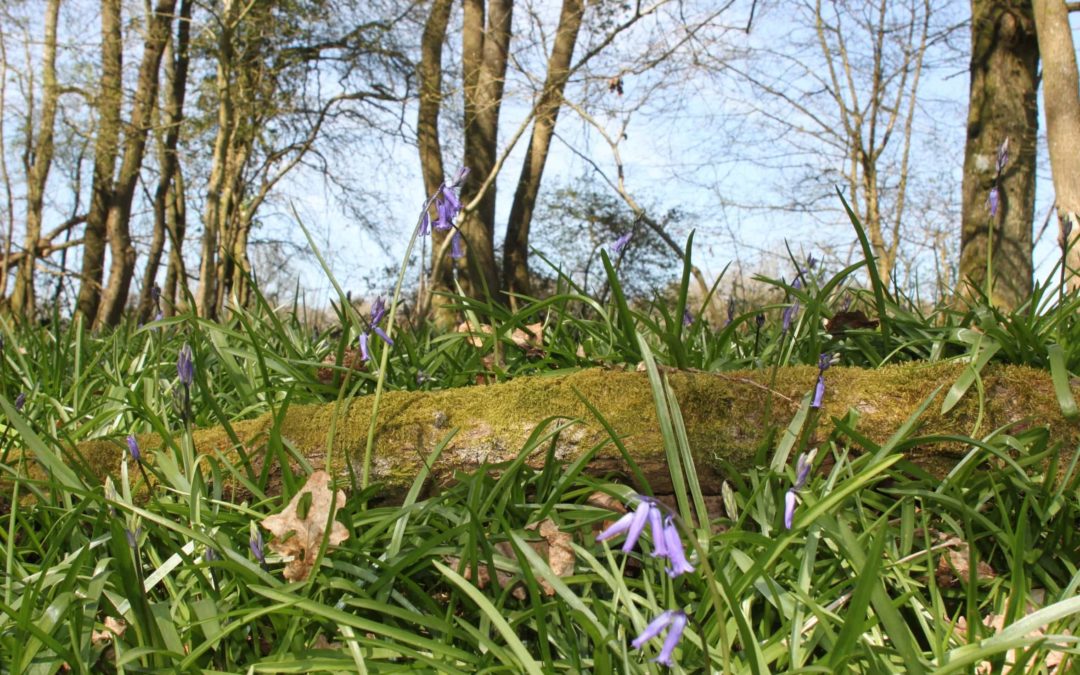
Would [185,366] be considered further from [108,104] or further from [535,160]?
[108,104]

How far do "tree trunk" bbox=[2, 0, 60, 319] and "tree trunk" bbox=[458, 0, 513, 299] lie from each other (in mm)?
6163

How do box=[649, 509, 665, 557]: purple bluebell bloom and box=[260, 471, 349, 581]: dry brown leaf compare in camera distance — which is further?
box=[260, 471, 349, 581]: dry brown leaf

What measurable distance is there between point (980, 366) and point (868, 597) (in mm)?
1008

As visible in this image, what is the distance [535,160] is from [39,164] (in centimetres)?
851

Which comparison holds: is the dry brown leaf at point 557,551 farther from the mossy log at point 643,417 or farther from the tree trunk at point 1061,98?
the tree trunk at point 1061,98

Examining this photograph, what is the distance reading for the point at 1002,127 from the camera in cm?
677

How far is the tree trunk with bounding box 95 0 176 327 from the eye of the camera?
11.1 meters

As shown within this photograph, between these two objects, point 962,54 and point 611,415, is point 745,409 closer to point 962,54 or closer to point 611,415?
point 611,415

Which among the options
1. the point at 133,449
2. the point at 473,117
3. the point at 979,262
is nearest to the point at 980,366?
the point at 133,449

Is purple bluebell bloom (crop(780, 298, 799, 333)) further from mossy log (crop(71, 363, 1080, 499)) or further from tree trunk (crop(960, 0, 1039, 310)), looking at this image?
tree trunk (crop(960, 0, 1039, 310))

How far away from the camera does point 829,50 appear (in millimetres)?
11578

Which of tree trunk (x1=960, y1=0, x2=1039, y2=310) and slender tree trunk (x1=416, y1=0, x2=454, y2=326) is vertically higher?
slender tree trunk (x1=416, y1=0, x2=454, y2=326)

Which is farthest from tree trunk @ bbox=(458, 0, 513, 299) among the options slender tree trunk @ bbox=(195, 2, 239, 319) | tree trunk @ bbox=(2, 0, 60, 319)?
tree trunk @ bbox=(2, 0, 60, 319)

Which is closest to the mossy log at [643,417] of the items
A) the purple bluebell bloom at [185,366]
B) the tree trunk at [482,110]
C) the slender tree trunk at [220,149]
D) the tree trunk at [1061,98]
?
the purple bluebell bloom at [185,366]
